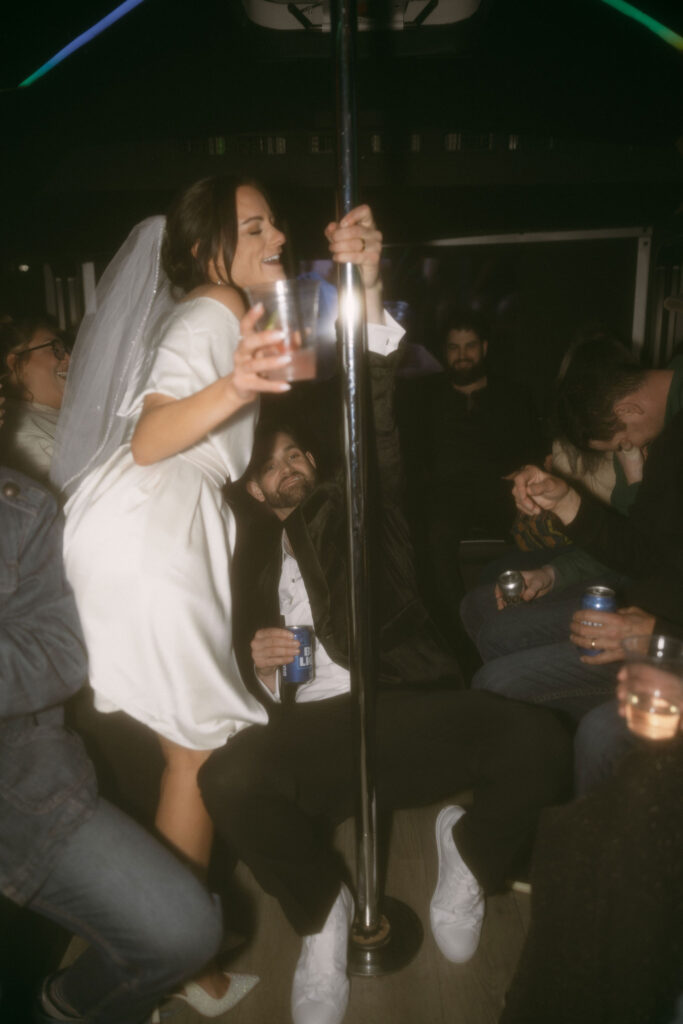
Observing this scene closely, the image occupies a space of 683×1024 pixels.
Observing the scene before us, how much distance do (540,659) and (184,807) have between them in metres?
0.91

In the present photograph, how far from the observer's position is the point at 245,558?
5.58 ft

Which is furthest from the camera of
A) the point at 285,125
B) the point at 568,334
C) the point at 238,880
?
the point at 568,334

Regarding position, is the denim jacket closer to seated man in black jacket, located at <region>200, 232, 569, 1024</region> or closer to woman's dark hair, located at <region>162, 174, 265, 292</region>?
seated man in black jacket, located at <region>200, 232, 569, 1024</region>

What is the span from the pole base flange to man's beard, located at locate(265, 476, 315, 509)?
99cm

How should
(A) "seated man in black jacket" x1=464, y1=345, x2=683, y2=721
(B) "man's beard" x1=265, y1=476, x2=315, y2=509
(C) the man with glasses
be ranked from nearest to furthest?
(A) "seated man in black jacket" x1=464, y1=345, x2=683, y2=721, (B) "man's beard" x1=265, y1=476, x2=315, y2=509, (C) the man with glasses

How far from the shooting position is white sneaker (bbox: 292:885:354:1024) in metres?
1.38

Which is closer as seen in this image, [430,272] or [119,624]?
[119,624]

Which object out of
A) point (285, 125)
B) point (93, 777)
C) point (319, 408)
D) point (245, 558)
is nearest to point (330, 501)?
point (245, 558)

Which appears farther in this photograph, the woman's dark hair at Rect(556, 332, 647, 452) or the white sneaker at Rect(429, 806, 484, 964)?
the woman's dark hair at Rect(556, 332, 647, 452)

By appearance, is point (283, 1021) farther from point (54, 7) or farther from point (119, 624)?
point (54, 7)

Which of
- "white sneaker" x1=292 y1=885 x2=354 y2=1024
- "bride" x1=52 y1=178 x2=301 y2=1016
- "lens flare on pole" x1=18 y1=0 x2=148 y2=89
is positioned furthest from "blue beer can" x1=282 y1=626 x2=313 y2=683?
"lens flare on pole" x1=18 y1=0 x2=148 y2=89

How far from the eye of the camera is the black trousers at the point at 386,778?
1356 millimetres

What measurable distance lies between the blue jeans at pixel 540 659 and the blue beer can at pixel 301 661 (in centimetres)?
53

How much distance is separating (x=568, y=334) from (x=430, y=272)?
0.88 metres
